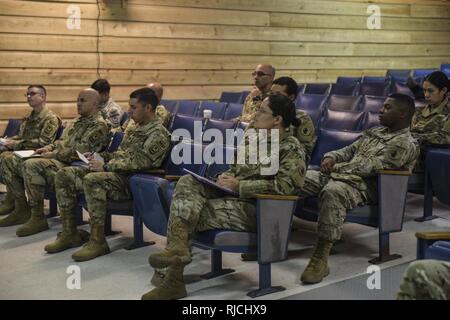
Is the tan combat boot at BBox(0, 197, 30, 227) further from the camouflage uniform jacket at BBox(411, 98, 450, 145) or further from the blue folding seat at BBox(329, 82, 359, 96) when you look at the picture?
the blue folding seat at BBox(329, 82, 359, 96)

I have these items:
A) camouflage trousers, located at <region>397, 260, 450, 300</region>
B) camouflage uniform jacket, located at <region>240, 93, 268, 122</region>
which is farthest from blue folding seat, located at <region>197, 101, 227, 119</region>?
Result: camouflage trousers, located at <region>397, 260, 450, 300</region>

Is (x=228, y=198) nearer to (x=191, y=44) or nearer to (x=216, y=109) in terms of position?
(x=216, y=109)

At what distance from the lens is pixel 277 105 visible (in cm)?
314

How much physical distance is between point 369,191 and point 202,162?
98cm

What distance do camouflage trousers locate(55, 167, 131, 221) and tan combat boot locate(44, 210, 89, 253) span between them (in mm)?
42

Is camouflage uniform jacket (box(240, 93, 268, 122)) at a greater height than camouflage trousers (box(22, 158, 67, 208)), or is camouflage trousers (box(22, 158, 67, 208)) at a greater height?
camouflage uniform jacket (box(240, 93, 268, 122))

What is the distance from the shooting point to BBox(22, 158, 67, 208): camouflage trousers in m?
4.34

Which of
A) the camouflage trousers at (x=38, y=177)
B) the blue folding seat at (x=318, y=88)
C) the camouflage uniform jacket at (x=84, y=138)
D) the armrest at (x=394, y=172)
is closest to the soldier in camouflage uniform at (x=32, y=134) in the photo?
the camouflage trousers at (x=38, y=177)

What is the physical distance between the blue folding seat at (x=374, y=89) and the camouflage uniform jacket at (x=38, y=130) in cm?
328

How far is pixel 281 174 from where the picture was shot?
119 inches

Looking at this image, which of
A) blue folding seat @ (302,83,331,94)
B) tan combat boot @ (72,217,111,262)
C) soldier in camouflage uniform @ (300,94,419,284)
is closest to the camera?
soldier in camouflage uniform @ (300,94,419,284)

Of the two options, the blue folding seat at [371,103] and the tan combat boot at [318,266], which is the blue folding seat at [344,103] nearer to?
the blue folding seat at [371,103]

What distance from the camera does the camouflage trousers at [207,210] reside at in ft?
9.65
